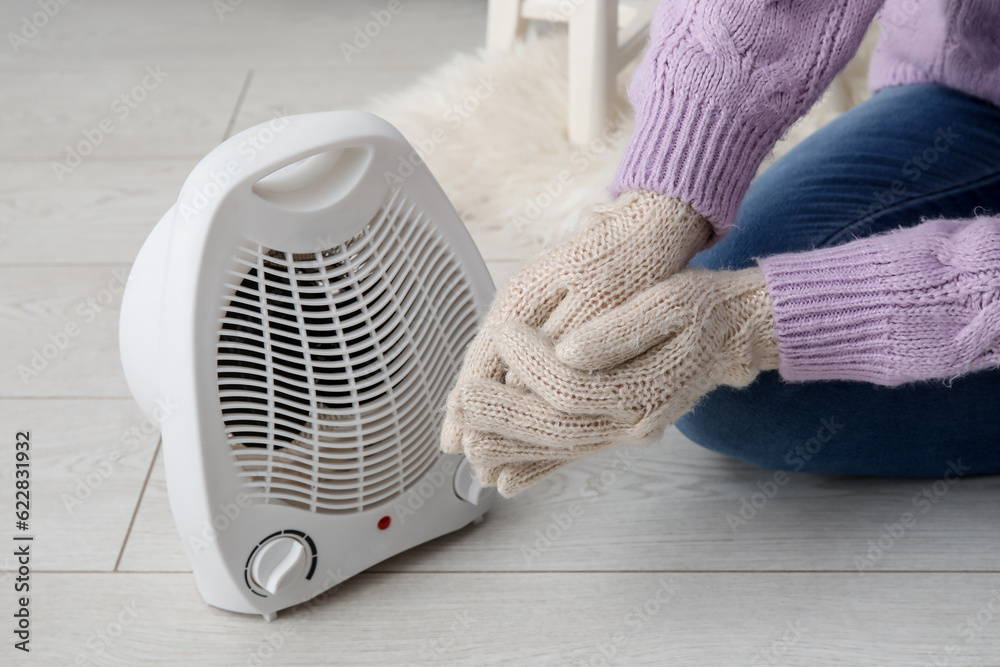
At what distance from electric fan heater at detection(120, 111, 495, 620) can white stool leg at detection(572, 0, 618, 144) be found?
614 mm

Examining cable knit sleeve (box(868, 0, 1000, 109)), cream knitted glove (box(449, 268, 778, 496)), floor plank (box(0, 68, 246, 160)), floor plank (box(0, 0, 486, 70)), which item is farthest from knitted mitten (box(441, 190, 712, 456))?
floor plank (box(0, 0, 486, 70))

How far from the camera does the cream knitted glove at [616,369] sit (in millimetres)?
514

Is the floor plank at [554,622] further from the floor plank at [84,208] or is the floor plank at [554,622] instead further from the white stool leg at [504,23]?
the white stool leg at [504,23]

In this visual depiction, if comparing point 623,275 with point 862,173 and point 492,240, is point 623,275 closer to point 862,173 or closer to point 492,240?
point 862,173

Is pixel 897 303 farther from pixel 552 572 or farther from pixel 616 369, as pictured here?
pixel 552 572

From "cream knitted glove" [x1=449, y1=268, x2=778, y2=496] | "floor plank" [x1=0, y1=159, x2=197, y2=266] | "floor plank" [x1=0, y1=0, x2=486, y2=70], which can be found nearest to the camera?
"cream knitted glove" [x1=449, y1=268, x2=778, y2=496]

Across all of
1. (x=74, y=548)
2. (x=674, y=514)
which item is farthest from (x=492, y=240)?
(x=74, y=548)

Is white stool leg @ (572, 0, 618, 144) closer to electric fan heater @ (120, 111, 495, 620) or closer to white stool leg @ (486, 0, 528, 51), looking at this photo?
white stool leg @ (486, 0, 528, 51)

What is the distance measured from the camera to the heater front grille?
58 cm

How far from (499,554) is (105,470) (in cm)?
37

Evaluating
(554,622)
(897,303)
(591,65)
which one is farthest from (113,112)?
(897,303)

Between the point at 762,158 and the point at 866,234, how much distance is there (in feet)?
0.53

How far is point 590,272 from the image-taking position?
1.77ft

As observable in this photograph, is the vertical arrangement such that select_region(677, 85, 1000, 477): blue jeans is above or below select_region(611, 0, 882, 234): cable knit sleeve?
below
